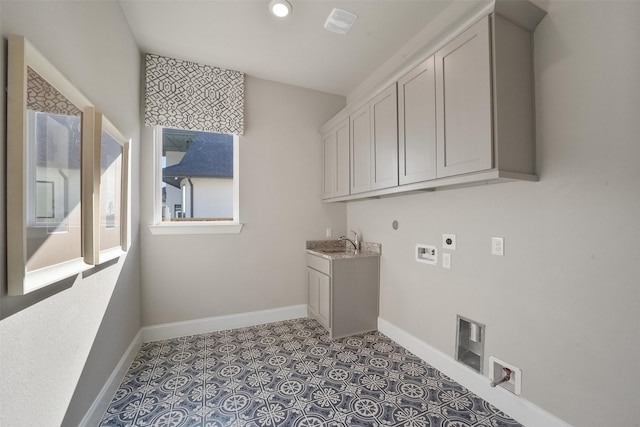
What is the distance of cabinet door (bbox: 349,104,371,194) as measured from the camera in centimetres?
254

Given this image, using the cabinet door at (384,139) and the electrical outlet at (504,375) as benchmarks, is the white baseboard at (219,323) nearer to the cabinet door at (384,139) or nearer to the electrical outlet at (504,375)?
the cabinet door at (384,139)

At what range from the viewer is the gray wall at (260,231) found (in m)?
2.72

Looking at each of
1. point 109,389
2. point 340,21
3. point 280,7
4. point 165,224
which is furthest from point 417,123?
point 109,389

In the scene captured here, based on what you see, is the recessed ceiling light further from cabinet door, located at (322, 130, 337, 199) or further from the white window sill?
the white window sill

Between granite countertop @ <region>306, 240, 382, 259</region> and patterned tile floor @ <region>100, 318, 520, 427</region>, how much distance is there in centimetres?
88

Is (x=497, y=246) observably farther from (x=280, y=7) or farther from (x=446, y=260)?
(x=280, y=7)

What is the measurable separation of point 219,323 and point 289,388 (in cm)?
132

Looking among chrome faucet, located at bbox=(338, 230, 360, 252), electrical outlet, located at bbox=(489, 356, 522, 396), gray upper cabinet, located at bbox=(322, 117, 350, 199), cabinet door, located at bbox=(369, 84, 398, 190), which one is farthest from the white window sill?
electrical outlet, located at bbox=(489, 356, 522, 396)

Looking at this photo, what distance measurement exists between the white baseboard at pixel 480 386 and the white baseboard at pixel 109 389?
234cm

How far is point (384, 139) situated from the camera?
2320mm

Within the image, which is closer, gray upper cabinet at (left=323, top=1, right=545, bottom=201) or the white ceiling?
gray upper cabinet at (left=323, top=1, right=545, bottom=201)

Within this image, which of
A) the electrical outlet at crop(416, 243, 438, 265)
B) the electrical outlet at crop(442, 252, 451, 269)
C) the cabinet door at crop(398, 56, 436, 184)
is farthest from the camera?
the electrical outlet at crop(416, 243, 438, 265)

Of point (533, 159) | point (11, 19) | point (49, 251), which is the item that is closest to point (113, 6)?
point (11, 19)

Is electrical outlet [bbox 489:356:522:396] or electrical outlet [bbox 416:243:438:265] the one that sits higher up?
electrical outlet [bbox 416:243:438:265]
